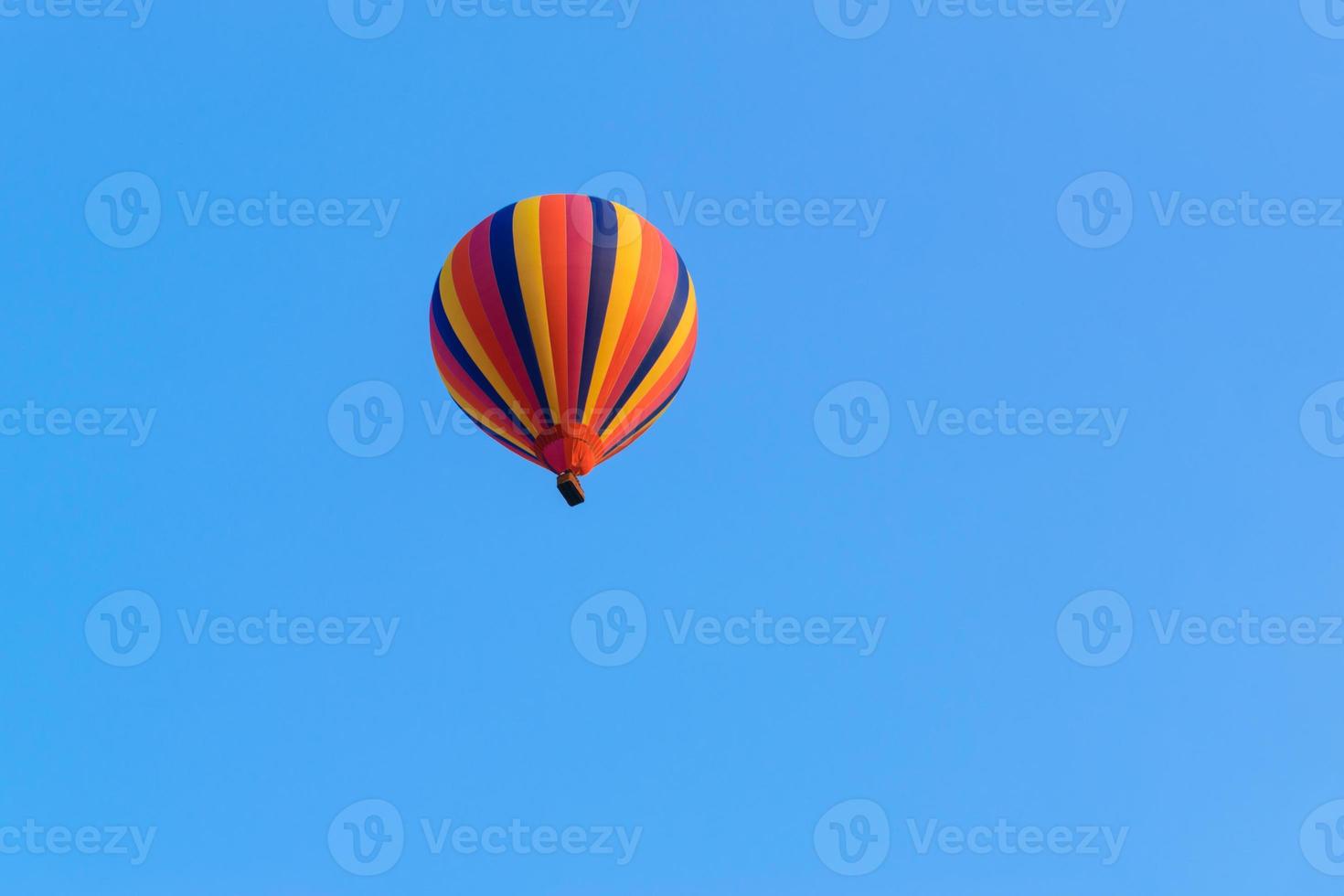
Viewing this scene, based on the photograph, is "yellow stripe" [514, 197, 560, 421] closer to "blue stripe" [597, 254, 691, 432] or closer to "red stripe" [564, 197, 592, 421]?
"red stripe" [564, 197, 592, 421]

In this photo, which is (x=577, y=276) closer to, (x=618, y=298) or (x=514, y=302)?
(x=618, y=298)

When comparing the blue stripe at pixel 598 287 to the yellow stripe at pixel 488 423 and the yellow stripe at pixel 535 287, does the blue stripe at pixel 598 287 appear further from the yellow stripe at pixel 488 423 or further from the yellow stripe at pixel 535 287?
the yellow stripe at pixel 488 423

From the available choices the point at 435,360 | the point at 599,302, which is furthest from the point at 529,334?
the point at 435,360

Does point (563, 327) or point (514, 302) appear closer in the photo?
point (563, 327)

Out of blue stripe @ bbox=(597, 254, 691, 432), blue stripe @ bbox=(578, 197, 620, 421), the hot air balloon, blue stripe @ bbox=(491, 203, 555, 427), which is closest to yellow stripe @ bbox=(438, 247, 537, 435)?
the hot air balloon

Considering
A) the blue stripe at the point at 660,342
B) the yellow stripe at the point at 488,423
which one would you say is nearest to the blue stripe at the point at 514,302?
the yellow stripe at the point at 488,423

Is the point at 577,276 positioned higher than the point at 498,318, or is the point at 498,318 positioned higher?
the point at 577,276

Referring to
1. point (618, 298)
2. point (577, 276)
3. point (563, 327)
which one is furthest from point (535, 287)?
point (618, 298)
